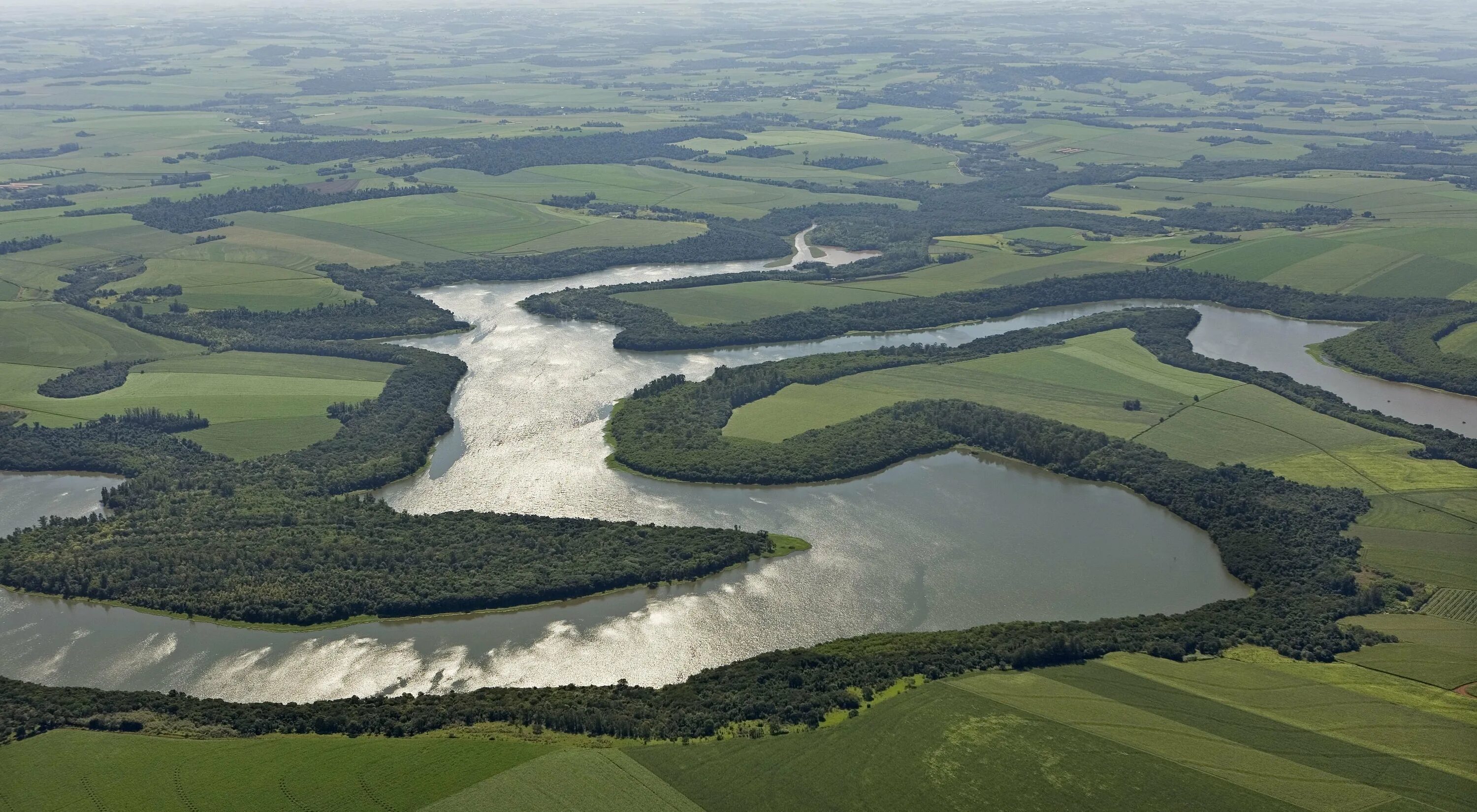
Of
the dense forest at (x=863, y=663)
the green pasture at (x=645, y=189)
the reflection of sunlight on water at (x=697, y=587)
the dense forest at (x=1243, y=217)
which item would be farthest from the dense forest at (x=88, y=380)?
the dense forest at (x=1243, y=217)

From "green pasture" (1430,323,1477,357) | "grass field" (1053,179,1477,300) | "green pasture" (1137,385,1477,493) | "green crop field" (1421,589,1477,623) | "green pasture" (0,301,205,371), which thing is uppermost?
"grass field" (1053,179,1477,300)

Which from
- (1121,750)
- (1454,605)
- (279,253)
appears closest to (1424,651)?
(1454,605)

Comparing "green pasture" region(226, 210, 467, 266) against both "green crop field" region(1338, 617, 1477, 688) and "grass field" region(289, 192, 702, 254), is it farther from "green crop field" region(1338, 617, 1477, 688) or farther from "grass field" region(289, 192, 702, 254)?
"green crop field" region(1338, 617, 1477, 688)

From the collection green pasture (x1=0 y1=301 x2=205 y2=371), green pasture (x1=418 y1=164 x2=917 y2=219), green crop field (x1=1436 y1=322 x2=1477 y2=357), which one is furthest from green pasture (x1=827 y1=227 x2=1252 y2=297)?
green pasture (x1=0 y1=301 x2=205 y2=371)

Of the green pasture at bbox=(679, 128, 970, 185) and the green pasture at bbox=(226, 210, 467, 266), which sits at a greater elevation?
the green pasture at bbox=(679, 128, 970, 185)

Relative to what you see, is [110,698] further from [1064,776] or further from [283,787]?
[1064,776]

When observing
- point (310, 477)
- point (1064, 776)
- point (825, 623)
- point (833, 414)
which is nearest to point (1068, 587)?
point (825, 623)

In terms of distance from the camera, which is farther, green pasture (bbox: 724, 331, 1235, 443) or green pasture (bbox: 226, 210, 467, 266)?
green pasture (bbox: 226, 210, 467, 266)
